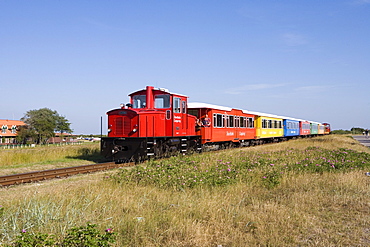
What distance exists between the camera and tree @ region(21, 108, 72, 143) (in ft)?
257

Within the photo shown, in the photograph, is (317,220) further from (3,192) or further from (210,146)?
(210,146)

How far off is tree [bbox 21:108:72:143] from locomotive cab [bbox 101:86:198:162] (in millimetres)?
67256

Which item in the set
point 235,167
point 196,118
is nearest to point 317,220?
point 235,167

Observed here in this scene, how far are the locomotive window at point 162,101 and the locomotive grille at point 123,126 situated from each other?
5.75 ft

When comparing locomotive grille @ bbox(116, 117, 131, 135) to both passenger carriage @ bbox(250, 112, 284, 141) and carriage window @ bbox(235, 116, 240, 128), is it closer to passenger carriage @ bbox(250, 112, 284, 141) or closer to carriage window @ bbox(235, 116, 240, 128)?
carriage window @ bbox(235, 116, 240, 128)

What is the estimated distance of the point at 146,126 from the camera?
15234 mm

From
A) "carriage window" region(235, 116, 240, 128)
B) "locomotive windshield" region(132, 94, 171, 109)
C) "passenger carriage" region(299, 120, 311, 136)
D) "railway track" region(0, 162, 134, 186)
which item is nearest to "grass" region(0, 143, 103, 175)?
"railway track" region(0, 162, 134, 186)

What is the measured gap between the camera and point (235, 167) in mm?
10953

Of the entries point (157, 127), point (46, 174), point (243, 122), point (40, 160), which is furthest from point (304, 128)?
point (46, 174)

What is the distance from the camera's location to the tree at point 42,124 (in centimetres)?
7825

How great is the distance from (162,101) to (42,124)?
72.8 meters

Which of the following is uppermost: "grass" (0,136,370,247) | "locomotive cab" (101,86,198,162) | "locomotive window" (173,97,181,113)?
"locomotive window" (173,97,181,113)

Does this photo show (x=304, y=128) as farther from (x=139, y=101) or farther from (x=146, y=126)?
(x=146, y=126)

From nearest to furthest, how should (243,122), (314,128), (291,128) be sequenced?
(243,122) → (291,128) → (314,128)
